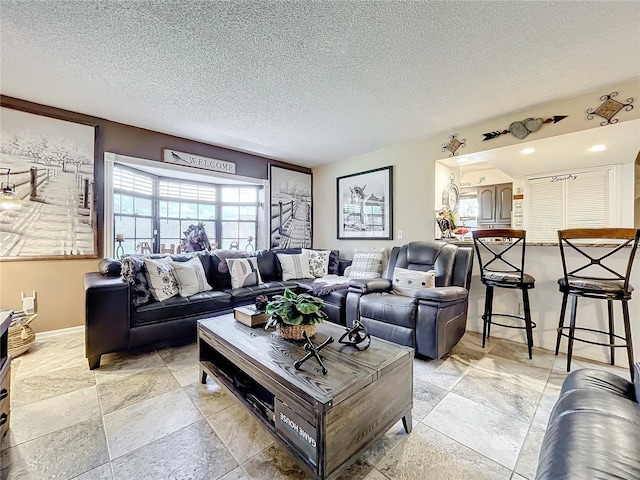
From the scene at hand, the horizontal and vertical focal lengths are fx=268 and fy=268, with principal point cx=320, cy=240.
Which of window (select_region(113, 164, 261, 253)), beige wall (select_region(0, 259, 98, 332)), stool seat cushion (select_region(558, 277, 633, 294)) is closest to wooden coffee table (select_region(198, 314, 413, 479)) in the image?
stool seat cushion (select_region(558, 277, 633, 294))

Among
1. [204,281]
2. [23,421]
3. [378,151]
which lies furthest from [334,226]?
[23,421]

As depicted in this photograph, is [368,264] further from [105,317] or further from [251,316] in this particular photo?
[105,317]

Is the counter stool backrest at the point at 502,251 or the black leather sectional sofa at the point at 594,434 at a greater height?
the counter stool backrest at the point at 502,251

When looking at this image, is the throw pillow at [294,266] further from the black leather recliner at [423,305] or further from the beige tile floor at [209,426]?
the beige tile floor at [209,426]

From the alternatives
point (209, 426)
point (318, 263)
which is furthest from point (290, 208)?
point (209, 426)

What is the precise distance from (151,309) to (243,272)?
1.08 metres

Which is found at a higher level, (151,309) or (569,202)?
(569,202)

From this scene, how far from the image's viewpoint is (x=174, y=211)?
4105 mm

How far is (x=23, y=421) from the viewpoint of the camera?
155cm

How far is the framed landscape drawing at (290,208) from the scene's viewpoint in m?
4.59

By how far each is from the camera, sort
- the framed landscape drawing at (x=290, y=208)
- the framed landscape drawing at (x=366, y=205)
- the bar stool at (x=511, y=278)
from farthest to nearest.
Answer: the framed landscape drawing at (x=290, y=208)
the framed landscape drawing at (x=366, y=205)
the bar stool at (x=511, y=278)

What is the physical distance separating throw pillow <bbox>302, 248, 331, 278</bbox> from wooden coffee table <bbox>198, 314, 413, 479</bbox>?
228 cm

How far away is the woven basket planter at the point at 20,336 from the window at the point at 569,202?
6.84 metres

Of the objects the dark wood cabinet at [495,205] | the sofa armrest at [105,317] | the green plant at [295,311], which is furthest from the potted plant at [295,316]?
the dark wood cabinet at [495,205]
